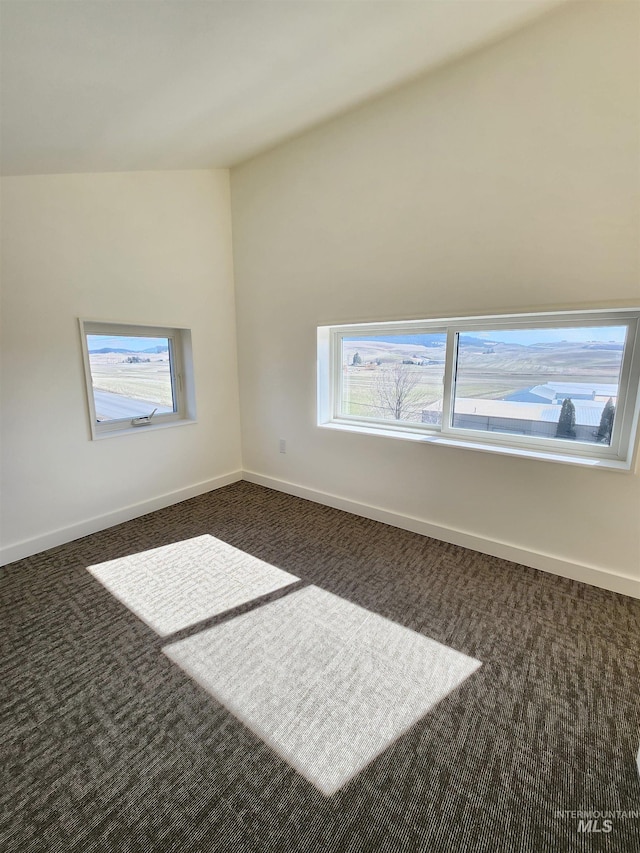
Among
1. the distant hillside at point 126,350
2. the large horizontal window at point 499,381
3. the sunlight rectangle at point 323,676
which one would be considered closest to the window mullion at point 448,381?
the large horizontal window at point 499,381

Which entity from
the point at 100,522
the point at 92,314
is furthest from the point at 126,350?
the point at 100,522

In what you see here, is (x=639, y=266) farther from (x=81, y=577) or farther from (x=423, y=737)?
(x=81, y=577)

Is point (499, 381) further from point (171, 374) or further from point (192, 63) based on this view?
point (171, 374)

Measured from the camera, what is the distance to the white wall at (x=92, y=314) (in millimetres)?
2141

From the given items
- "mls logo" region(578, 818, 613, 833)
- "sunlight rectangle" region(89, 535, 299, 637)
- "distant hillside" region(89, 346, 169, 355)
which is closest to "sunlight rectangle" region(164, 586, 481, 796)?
"sunlight rectangle" region(89, 535, 299, 637)

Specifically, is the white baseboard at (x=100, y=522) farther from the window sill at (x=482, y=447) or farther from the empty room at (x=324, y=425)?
the window sill at (x=482, y=447)

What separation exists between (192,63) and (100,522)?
269 centimetres

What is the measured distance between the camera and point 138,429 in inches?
111

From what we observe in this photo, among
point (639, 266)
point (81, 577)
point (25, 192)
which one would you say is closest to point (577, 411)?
point (639, 266)

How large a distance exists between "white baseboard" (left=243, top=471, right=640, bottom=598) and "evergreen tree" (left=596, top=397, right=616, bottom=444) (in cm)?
71

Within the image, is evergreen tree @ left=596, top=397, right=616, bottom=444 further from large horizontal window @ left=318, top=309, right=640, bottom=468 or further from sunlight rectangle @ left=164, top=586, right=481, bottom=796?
sunlight rectangle @ left=164, top=586, right=481, bottom=796

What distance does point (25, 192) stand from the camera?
2.06 meters

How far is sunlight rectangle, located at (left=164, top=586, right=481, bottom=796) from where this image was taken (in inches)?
47.4

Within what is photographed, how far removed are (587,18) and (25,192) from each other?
2959 millimetres
